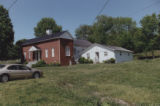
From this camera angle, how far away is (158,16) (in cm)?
3606

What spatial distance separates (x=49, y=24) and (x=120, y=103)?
53024 millimetres

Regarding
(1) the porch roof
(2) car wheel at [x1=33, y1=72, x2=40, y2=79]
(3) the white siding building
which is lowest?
(2) car wheel at [x1=33, y1=72, x2=40, y2=79]

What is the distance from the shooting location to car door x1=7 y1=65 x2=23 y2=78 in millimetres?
10295

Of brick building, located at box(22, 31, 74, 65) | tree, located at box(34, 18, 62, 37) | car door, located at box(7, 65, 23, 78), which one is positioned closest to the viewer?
car door, located at box(7, 65, 23, 78)

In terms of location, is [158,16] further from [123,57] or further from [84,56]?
[84,56]

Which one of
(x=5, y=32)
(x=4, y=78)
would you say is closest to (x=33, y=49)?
(x=5, y=32)

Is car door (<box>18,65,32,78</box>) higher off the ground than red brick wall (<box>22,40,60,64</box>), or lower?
lower

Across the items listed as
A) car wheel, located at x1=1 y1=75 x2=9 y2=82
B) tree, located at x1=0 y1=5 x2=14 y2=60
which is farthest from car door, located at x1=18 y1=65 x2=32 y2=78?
tree, located at x1=0 y1=5 x2=14 y2=60

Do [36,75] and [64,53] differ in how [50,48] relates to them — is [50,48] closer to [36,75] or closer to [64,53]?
[64,53]

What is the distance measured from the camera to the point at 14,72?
34.3ft

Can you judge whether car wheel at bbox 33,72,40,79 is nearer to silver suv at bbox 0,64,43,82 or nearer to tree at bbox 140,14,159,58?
silver suv at bbox 0,64,43,82

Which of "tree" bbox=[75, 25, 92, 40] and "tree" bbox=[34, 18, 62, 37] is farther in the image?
"tree" bbox=[75, 25, 92, 40]

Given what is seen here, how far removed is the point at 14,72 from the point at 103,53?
21229 millimetres

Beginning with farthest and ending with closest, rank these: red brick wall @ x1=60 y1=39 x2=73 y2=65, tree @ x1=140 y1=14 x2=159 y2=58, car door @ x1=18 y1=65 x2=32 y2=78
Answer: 1. tree @ x1=140 y1=14 x2=159 y2=58
2. red brick wall @ x1=60 y1=39 x2=73 y2=65
3. car door @ x1=18 y1=65 x2=32 y2=78
